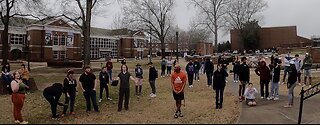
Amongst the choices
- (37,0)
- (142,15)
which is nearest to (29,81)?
(37,0)

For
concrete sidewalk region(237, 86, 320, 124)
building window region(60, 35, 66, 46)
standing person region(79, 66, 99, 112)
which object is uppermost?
building window region(60, 35, 66, 46)

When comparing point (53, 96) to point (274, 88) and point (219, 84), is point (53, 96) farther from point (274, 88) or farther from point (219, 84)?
point (274, 88)

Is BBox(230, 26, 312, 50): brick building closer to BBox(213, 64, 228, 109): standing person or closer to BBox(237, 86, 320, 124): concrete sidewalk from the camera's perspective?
BBox(237, 86, 320, 124): concrete sidewalk

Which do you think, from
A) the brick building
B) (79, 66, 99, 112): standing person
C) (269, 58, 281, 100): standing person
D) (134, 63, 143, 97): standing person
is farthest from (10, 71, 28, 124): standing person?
the brick building

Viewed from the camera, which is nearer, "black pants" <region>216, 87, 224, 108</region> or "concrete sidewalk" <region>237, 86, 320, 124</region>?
"concrete sidewalk" <region>237, 86, 320, 124</region>

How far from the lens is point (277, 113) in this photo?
33.6ft

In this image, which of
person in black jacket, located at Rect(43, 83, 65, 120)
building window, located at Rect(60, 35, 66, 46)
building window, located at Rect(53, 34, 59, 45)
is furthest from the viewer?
building window, located at Rect(60, 35, 66, 46)

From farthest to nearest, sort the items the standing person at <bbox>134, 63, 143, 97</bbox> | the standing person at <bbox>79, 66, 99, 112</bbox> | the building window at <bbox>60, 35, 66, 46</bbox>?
1. the building window at <bbox>60, 35, 66, 46</bbox>
2. the standing person at <bbox>134, 63, 143, 97</bbox>
3. the standing person at <bbox>79, 66, 99, 112</bbox>

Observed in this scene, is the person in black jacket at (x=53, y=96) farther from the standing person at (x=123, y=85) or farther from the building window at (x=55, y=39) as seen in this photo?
the building window at (x=55, y=39)

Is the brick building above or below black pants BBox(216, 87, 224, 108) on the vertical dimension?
above

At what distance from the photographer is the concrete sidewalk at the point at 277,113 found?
922 centimetres

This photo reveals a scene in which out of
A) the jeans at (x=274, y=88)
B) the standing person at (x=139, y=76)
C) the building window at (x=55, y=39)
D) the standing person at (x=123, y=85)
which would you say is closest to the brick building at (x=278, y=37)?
the building window at (x=55, y=39)

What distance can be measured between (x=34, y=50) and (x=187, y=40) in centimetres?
5527

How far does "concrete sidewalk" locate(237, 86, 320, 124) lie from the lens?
9219 mm
